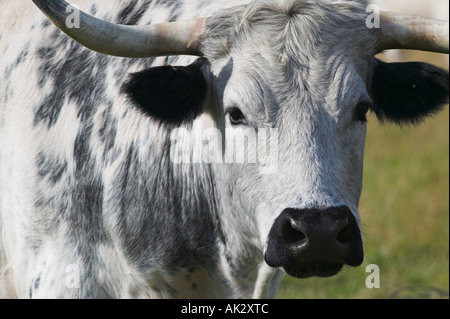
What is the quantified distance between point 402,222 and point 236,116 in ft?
15.3

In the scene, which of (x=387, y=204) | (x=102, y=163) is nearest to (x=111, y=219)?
(x=102, y=163)

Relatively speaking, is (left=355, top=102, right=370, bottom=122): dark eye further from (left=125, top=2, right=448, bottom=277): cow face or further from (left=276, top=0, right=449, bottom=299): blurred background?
(left=276, top=0, right=449, bottom=299): blurred background

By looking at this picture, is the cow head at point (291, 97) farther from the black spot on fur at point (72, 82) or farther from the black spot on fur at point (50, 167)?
the black spot on fur at point (50, 167)

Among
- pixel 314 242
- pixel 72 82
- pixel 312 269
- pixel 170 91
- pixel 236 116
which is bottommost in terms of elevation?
pixel 312 269

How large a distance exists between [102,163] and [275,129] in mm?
1062

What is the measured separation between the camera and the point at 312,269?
4.20 m

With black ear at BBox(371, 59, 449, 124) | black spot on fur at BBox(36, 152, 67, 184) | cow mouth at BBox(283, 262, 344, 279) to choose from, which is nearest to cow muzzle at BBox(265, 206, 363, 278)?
cow mouth at BBox(283, 262, 344, 279)

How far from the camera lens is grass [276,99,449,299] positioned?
293 inches

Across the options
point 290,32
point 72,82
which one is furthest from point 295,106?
point 72,82

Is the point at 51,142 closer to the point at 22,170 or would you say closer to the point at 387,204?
the point at 22,170

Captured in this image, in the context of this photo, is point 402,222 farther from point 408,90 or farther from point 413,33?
point 413,33

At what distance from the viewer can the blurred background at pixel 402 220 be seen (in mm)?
7434

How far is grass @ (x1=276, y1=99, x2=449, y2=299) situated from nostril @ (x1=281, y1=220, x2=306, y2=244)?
2350mm

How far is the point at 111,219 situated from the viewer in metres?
4.88
